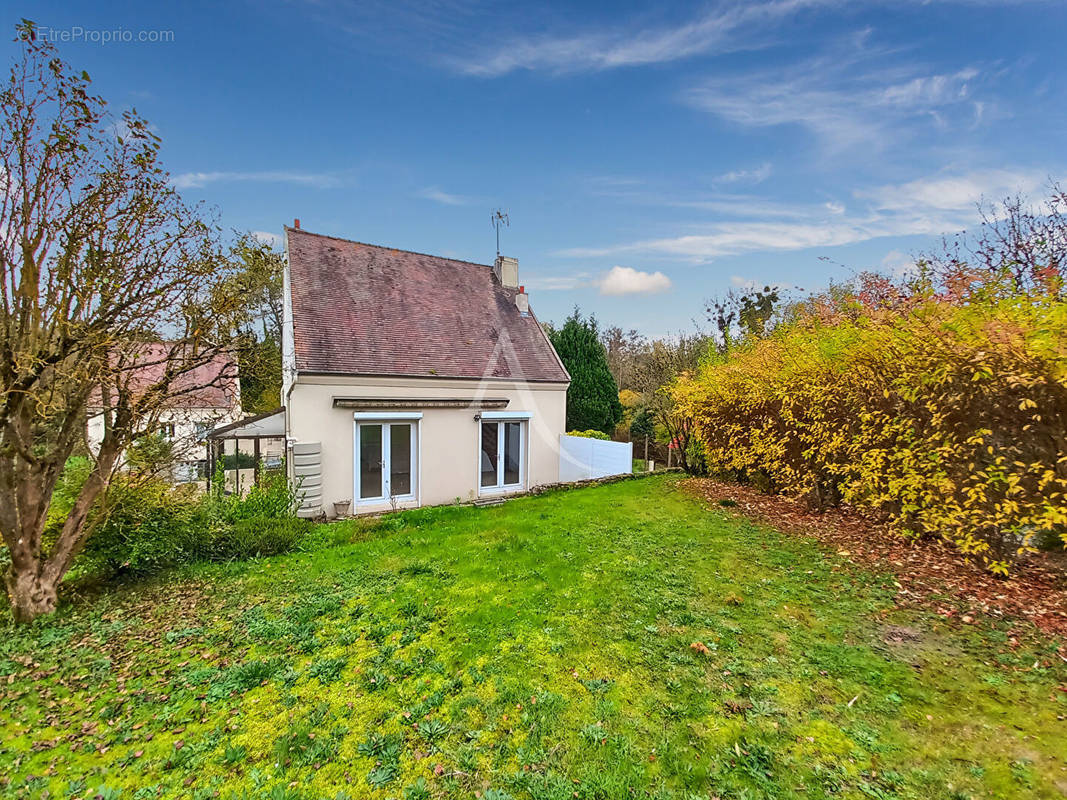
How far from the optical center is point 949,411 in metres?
5.53

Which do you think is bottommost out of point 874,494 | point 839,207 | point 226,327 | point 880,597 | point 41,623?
point 41,623

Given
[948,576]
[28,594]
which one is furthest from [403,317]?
[948,576]

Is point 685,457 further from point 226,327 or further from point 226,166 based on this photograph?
point 226,166

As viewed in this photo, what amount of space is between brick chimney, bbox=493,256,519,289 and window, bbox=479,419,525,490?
6.72 metres

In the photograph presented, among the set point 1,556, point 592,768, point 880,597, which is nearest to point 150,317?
point 1,556

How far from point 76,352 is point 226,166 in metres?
9.71

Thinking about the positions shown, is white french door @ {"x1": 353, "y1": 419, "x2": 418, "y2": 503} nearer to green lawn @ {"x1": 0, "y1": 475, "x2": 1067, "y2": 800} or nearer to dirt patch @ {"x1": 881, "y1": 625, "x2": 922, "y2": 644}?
green lawn @ {"x1": 0, "y1": 475, "x2": 1067, "y2": 800}

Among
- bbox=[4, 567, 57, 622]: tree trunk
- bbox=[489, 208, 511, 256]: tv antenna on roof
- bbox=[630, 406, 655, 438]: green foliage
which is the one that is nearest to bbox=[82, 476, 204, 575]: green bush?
bbox=[4, 567, 57, 622]: tree trunk

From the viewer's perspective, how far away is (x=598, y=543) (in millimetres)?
8484

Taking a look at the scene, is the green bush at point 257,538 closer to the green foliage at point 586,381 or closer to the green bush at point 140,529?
the green bush at point 140,529

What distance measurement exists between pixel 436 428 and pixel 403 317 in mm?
4266

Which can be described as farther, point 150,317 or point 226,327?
point 226,327

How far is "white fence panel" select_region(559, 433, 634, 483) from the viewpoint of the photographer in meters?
16.9

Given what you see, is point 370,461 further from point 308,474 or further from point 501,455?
point 501,455
